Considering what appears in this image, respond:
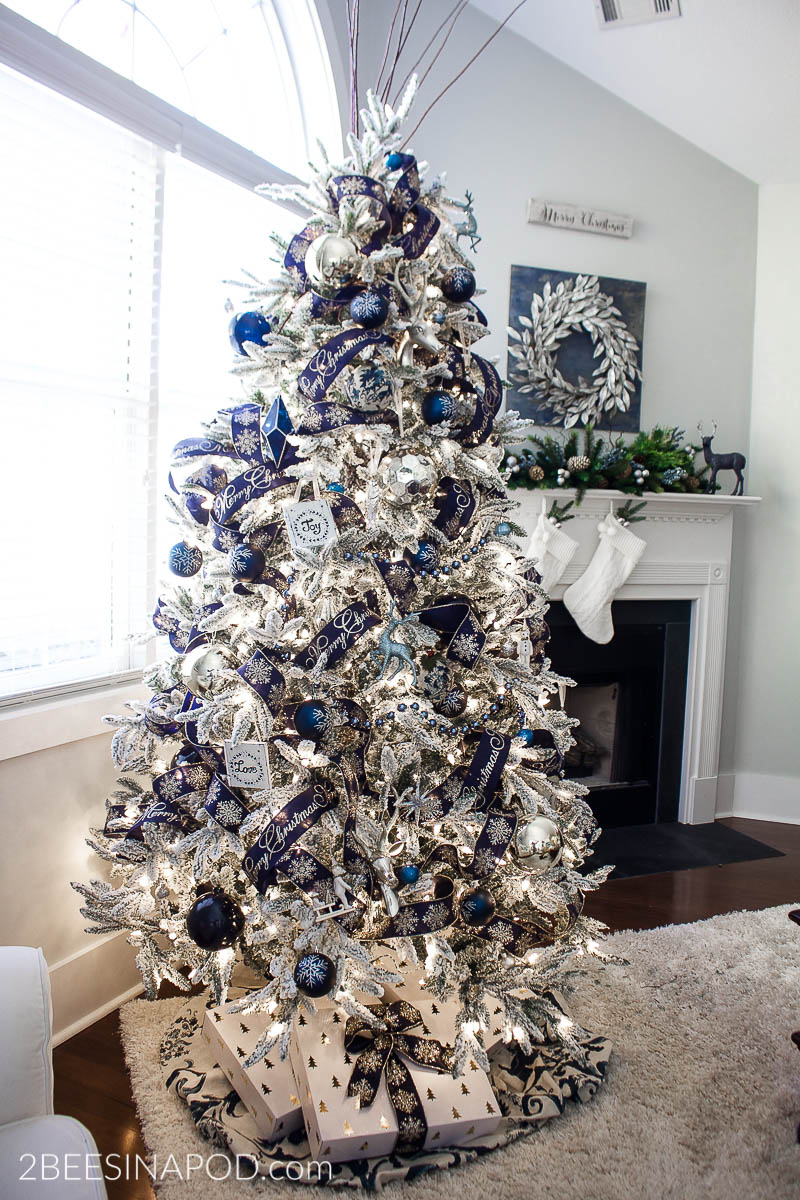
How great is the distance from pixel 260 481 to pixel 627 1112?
1.51 m

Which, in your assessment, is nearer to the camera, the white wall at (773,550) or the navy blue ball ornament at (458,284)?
the navy blue ball ornament at (458,284)

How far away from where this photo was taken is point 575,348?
123 inches

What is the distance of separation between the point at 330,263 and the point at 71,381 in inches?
31.3

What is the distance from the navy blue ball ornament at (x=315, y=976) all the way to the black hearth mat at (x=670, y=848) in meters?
1.71

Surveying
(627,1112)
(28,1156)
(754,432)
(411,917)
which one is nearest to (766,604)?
(754,432)

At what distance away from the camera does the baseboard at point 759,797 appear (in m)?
3.45

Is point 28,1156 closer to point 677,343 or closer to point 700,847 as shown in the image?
point 700,847

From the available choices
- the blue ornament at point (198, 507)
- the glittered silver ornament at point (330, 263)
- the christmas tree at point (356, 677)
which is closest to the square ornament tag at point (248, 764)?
the christmas tree at point (356, 677)

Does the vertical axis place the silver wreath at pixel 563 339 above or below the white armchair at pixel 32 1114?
above

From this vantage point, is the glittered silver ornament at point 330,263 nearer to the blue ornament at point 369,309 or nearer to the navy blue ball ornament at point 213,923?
the blue ornament at point 369,309

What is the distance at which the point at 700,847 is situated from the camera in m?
3.09

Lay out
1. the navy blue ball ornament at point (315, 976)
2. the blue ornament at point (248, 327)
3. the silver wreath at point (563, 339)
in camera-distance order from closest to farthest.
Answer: the navy blue ball ornament at point (315, 976)
the blue ornament at point (248, 327)
the silver wreath at point (563, 339)

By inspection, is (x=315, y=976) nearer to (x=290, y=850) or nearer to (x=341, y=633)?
(x=290, y=850)

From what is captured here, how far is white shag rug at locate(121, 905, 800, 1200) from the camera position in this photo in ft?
4.60
